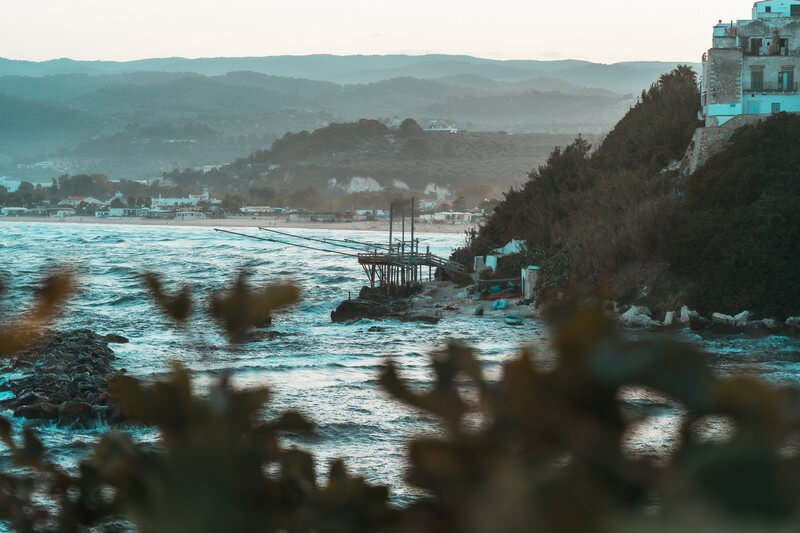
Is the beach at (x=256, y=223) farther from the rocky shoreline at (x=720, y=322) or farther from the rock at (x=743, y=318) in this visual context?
the rock at (x=743, y=318)

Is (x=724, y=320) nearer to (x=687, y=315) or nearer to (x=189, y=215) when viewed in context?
(x=687, y=315)

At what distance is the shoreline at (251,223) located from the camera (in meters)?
98.9

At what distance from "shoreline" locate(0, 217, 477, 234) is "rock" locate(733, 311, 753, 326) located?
216 feet

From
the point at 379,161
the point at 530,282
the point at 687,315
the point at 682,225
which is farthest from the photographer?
the point at 379,161

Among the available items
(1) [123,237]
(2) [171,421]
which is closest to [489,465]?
(2) [171,421]

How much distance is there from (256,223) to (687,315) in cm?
8644

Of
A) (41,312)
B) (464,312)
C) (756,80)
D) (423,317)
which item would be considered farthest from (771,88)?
(41,312)

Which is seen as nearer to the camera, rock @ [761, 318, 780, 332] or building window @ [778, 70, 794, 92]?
rock @ [761, 318, 780, 332]

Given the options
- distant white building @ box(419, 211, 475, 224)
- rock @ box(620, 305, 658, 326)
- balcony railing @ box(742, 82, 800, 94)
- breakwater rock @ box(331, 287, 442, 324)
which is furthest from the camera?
distant white building @ box(419, 211, 475, 224)

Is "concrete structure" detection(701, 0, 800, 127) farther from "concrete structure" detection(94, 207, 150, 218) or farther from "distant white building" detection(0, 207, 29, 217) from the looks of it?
"distant white building" detection(0, 207, 29, 217)

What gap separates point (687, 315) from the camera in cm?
2425

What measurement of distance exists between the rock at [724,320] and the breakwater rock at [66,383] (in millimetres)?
12695

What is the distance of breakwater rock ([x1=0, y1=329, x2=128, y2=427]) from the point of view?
16.4m

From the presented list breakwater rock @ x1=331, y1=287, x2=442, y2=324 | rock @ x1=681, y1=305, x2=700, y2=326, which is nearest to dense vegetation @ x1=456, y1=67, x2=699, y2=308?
rock @ x1=681, y1=305, x2=700, y2=326
